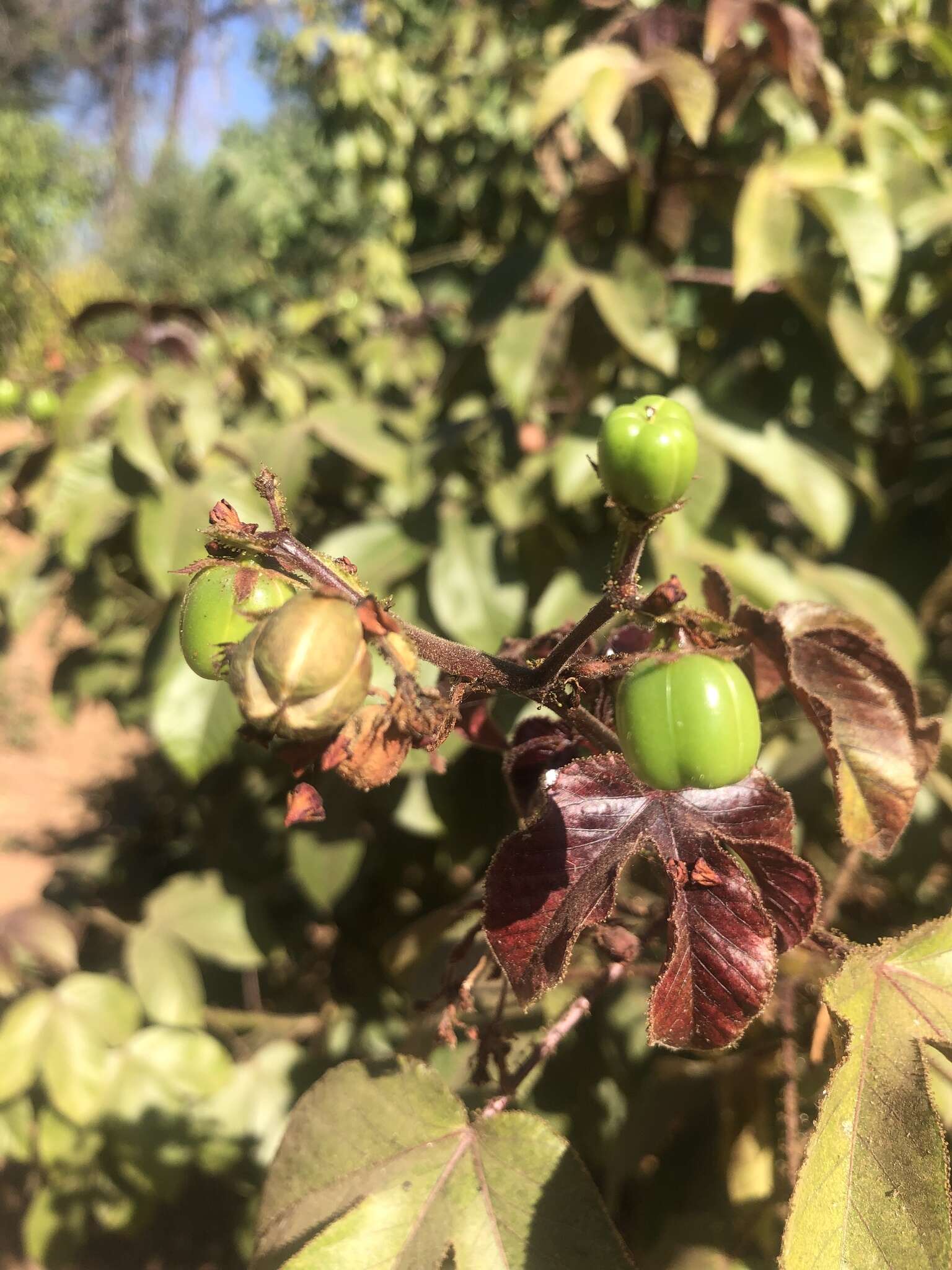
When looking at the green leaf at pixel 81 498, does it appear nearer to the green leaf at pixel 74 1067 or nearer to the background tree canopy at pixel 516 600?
the background tree canopy at pixel 516 600

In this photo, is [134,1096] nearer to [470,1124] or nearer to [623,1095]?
[623,1095]

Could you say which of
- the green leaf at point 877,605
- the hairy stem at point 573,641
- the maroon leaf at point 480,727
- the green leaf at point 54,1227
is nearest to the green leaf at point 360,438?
the green leaf at point 877,605

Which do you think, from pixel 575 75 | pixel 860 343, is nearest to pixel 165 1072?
pixel 860 343

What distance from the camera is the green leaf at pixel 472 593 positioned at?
5.08 feet

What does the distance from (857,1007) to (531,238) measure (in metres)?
2.60

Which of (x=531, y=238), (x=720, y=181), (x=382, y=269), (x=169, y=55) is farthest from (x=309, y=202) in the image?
(x=169, y=55)

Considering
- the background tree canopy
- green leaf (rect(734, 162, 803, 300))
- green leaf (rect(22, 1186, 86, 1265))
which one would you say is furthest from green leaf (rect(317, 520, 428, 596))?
green leaf (rect(22, 1186, 86, 1265))

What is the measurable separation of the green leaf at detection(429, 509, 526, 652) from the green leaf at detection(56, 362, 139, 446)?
691mm

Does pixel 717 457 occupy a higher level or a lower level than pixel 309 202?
lower

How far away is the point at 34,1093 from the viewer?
1.80 m

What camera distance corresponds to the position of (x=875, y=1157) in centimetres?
67

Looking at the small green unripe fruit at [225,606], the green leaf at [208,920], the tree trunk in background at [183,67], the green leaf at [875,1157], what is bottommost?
the green leaf at [208,920]

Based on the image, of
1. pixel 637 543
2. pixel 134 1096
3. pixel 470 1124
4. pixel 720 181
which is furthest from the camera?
pixel 720 181

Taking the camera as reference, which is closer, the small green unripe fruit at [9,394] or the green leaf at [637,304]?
the green leaf at [637,304]
